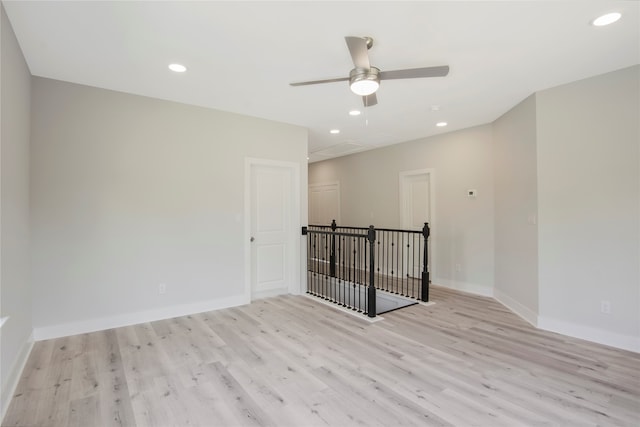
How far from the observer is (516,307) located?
13.0ft

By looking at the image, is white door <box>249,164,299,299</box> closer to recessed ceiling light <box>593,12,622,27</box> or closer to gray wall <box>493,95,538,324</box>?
gray wall <box>493,95,538,324</box>

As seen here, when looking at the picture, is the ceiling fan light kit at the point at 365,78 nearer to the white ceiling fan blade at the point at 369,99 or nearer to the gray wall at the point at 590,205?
the white ceiling fan blade at the point at 369,99

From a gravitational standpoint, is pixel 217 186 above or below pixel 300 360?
above

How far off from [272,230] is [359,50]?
3.09 meters

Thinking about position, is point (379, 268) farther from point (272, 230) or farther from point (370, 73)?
point (370, 73)

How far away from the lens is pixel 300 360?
2680 millimetres

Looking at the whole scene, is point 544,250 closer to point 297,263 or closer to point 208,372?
point 297,263

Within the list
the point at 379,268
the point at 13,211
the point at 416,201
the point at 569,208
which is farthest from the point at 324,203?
the point at 13,211

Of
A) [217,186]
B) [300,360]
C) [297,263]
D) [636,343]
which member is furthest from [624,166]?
[217,186]

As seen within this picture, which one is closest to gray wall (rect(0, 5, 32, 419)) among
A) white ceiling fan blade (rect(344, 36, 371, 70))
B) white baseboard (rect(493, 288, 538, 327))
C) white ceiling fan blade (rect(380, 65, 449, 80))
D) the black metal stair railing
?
white ceiling fan blade (rect(344, 36, 371, 70))

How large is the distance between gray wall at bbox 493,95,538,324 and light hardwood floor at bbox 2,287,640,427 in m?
0.54

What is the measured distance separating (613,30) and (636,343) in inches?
107

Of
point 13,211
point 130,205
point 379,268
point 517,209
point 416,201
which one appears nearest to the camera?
point 13,211

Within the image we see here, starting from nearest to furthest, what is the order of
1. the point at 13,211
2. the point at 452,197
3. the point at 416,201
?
the point at 13,211
the point at 452,197
the point at 416,201
